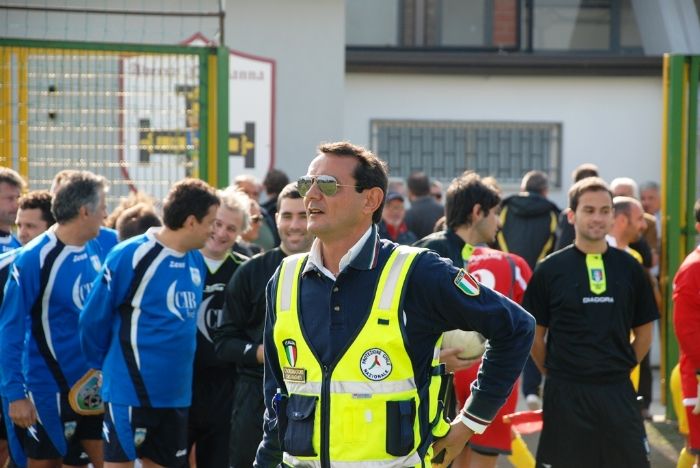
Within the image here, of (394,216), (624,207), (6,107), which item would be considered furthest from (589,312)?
(394,216)

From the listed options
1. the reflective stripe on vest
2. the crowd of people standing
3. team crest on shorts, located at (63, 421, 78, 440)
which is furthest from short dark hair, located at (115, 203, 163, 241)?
the reflective stripe on vest

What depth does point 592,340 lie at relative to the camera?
6.77 metres

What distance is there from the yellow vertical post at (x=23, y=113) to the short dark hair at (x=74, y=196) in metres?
1.90

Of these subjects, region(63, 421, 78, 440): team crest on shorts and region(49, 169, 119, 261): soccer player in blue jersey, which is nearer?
region(63, 421, 78, 440): team crest on shorts

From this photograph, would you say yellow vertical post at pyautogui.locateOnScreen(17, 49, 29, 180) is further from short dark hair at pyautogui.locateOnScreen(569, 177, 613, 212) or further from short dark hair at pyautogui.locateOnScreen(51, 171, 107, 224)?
short dark hair at pyautogui.locateOnScreen(569, 177, 613, 212)

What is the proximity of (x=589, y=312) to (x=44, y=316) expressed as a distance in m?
3.07

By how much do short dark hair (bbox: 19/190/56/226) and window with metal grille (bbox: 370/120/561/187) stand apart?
795 centimetres

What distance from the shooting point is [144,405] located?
6352mm

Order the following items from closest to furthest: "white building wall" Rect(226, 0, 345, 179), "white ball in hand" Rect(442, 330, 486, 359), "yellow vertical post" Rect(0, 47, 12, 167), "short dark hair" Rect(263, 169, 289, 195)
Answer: "white ball in hand" Rect(442, 330, 486, 359)
"yellow vertical post" Rect(0, 47, 12, 167)
"short dark hair" Rect(263, 169, 289, 195)
"white building wall" Rect(226, 0, 345, 179)

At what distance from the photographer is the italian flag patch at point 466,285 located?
13.1 ft

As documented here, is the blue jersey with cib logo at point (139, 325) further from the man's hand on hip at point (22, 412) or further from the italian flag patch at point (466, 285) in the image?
the italian flag patch at point (466, 285)

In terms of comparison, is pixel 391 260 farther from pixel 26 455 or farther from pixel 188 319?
pixel 26 455

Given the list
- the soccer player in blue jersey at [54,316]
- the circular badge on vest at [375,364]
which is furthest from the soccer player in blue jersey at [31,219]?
the circular badge on vest at [375,364]

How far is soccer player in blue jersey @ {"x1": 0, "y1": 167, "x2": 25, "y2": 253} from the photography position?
7625 millimetres
